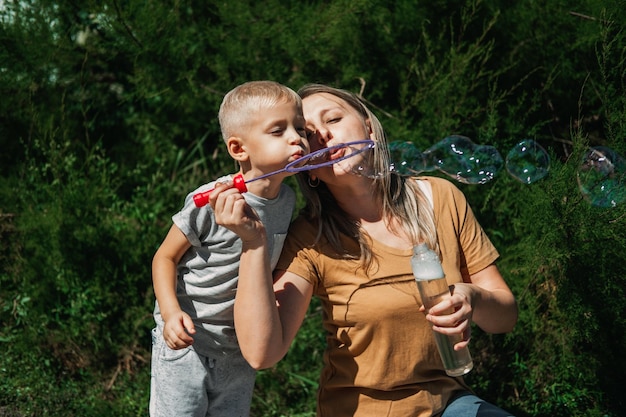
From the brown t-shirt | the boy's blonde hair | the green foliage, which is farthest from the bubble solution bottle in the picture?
the green foliage

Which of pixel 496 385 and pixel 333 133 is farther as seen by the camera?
pixel 496 385

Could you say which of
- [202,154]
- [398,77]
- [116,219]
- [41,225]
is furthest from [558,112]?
[41,225]

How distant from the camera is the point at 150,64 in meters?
4.09

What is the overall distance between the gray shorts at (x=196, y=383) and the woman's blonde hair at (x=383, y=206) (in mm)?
506

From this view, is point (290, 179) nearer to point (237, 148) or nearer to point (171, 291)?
point (237, 148)

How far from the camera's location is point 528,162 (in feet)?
8.77

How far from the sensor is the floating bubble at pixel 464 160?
2.69m

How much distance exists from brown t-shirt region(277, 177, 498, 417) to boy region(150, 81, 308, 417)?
169mm

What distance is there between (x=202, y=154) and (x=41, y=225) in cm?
101

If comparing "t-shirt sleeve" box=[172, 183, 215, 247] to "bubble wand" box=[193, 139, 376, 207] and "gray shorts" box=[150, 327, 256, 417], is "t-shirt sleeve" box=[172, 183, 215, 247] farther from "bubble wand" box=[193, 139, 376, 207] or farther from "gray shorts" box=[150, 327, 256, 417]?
"gray shorts" box=[150, 327, 256, 417]

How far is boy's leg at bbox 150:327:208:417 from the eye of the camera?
7.86ft

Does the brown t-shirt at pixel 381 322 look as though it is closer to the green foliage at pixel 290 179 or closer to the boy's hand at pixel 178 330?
the boy's hand at pixel 178 330

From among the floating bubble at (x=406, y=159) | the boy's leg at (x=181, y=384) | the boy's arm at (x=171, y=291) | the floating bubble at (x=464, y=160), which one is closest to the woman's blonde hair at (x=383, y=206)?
the floating bubble at (x=406, y=159)

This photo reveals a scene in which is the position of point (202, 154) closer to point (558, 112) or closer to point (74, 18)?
point (74, 18)
